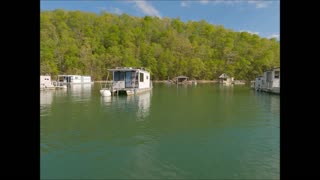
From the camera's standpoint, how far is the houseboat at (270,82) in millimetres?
34625

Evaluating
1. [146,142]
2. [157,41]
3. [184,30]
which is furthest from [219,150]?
[184,30]

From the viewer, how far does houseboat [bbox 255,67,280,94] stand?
34.6 meters

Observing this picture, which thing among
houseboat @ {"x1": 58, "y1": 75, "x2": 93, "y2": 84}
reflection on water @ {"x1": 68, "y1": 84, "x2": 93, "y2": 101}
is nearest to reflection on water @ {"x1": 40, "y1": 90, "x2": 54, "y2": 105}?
reflection on water @ {"x1": 68, "y1": 84, "x2": 93, "y2": 101}

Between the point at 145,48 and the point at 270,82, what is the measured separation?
208 ft

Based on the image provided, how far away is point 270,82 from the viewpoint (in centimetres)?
3731

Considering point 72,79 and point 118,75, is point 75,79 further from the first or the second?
point 118,75

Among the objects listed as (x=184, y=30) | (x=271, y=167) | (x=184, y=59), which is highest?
(x=184, y=30)

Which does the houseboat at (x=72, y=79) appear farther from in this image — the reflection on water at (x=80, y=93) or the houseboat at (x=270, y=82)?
the houseboat at (x=270, y=82)

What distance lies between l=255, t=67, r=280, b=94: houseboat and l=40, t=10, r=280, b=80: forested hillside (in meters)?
44.1

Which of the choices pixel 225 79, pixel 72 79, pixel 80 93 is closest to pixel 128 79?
pixel 80 93

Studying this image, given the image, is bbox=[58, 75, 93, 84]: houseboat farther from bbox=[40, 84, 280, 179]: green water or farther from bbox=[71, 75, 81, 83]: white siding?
bbox=[40, 84, 280, 179]: green water
